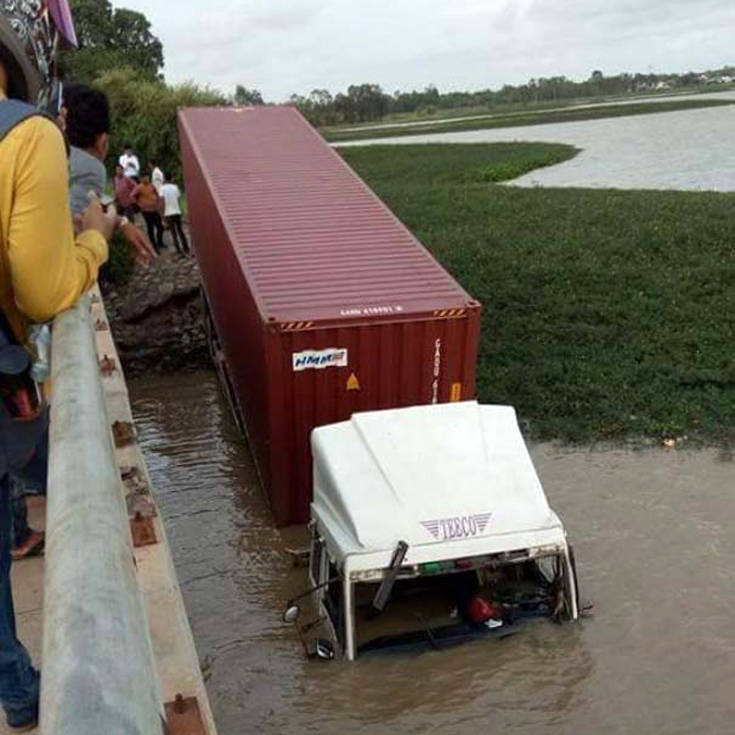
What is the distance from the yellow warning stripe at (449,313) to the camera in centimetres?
930

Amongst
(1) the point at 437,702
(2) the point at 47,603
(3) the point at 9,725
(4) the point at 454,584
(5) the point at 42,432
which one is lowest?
(1) the point at 437,702

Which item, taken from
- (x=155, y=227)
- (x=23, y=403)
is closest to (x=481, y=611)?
(x=23, y=403)

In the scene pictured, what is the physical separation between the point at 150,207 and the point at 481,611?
13169 mm

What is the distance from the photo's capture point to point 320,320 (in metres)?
8.96

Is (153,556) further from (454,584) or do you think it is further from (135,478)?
(454,584)

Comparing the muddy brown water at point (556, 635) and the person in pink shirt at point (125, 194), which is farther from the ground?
the person in pink shirt at point (125, 194)

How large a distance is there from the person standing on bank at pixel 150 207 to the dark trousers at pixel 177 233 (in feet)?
0.84

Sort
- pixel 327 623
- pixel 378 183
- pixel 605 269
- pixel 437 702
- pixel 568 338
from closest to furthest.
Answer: pixel 437 702
pixel 327 623
pixel 568 338
pixel 605 269
pixel 378 183

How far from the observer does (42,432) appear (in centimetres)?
274

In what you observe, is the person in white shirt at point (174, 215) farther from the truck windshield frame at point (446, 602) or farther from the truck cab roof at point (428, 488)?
the truck windshield frame at point (446, 602)

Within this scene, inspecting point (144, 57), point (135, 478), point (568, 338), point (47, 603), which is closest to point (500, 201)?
point (568, 338)

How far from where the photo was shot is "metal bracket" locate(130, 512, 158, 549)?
388 centimetres

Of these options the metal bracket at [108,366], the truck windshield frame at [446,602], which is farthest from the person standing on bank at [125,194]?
the truck windshield frame at [446,602]

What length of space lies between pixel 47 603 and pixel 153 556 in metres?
2.64
